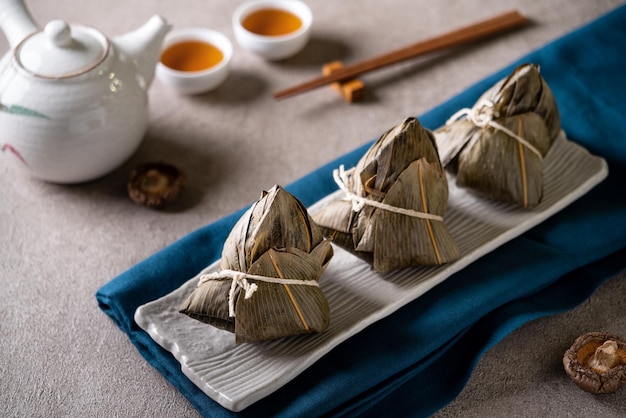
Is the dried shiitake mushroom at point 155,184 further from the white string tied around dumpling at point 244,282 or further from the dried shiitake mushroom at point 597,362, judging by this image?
the dried shiitake mushroom at point 597,362

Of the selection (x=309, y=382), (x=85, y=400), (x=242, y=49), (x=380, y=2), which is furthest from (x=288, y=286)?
(x=380, y=2)

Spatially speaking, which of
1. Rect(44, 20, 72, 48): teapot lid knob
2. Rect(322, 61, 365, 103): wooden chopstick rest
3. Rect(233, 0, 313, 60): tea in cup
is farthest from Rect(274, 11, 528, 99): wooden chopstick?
Rect(44, 20, 72, 48): teapot lid knob

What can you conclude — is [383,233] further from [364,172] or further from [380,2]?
[380,2]

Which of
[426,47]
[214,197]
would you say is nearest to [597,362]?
[214,197]

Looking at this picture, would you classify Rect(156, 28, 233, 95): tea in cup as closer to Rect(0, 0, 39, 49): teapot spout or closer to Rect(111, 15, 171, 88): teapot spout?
Rect(111, 15, 171, 88): teapot spout

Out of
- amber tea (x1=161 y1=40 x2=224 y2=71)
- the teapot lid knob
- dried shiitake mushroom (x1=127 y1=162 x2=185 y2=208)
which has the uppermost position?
the teapot lid knob

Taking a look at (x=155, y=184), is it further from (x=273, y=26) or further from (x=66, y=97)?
(x=273, y=26)

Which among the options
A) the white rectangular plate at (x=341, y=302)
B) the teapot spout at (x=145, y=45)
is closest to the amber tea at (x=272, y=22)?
the teapot spout at (x=145, y=45)
